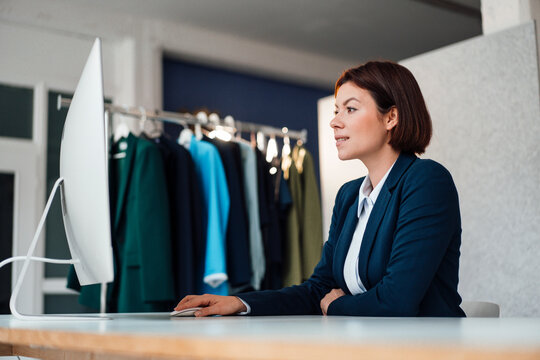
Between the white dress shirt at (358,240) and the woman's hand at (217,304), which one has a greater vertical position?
the white dress shirt at (358,240)

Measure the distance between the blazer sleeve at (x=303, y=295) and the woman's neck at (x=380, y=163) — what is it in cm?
12

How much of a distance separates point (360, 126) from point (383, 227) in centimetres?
33

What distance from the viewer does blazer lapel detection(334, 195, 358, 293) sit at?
1.57 meters

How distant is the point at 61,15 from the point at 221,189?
5.17ft

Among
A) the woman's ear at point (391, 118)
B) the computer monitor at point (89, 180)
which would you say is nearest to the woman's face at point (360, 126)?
the woman's ear at point (391, 118)

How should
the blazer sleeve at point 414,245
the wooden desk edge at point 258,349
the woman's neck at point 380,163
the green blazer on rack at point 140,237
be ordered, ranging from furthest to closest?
the green blazer on rack at point 140,237 < the woman's neck at point 380,163 < the blazer sleeve at point 414,245 < the wooden desk edge at point 258,349

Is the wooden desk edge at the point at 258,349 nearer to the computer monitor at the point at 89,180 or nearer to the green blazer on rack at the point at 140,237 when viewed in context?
the computer monitor at the point at 89,180

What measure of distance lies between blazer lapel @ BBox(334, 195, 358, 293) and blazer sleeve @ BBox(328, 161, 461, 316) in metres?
0.16

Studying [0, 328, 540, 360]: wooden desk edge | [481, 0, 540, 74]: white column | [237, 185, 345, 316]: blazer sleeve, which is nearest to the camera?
[0, 328, 540, 360]: wooden desk edge

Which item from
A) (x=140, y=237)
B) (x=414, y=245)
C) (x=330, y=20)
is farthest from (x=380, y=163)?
(x=330, y=20)

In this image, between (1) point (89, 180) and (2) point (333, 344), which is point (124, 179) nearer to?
(1) point (89, 180)

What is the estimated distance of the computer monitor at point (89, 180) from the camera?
38.3 inches

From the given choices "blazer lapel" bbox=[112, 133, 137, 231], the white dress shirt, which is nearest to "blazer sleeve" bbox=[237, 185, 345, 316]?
the white dress shirt

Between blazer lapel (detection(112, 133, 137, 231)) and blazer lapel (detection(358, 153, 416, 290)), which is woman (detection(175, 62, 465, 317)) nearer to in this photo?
blazer lapel (detection(358, 153, 416, 290))
